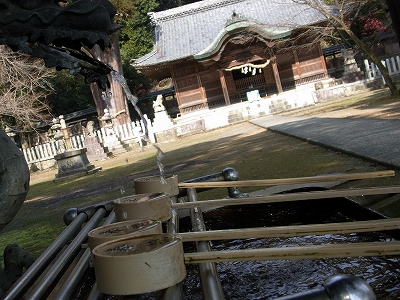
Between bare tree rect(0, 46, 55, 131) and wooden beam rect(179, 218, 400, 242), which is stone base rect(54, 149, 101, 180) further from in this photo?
wooden beam rect(179, 218, 400, 242)

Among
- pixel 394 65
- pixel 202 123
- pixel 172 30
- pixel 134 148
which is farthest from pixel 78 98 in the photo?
pixel 394 65

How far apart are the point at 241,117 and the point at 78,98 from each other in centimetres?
1202

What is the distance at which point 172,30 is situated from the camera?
86.4 ft

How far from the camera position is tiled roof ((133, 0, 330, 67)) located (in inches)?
929

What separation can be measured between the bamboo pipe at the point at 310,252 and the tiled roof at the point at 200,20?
21945 millimetres

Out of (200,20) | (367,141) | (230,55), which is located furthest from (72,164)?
(200,20)

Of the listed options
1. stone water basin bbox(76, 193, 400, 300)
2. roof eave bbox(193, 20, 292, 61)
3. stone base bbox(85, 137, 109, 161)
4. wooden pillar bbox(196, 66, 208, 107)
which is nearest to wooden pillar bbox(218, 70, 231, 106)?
wooden pillar bbox(196, 66, 208, 107)

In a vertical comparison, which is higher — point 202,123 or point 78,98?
point 78,98

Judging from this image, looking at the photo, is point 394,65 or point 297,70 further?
point 297,70

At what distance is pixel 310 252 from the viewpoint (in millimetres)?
1209

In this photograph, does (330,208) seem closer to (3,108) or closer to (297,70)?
(3,108)

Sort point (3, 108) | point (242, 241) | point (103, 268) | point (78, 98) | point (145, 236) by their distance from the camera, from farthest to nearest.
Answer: point (78, 98), point (3, 108), point (242, 241), point (145, 236), point (103, 268)

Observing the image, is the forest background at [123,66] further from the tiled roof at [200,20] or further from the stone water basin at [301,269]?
the stone water basin at [301,269]

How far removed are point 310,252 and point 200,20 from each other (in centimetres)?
2662
